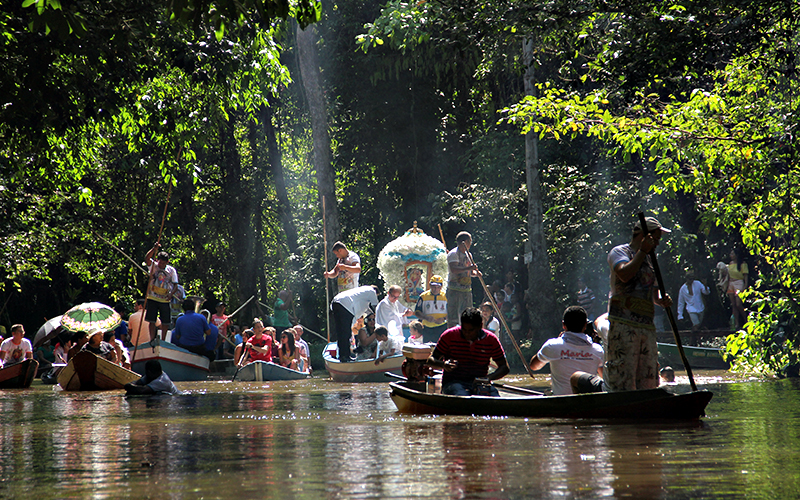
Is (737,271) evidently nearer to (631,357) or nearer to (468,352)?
(468,352)

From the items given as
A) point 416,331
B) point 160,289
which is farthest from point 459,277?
Answer: point 160,289

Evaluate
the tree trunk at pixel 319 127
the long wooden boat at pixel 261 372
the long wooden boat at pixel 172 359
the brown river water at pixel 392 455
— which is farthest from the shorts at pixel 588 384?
the tree trunk at pixel 319 127

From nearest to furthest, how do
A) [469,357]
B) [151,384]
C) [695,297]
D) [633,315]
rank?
[633,315]
[469,357]
[151,384]
[695,297]

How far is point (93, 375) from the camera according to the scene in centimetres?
1808

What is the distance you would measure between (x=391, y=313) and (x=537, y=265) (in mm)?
5321

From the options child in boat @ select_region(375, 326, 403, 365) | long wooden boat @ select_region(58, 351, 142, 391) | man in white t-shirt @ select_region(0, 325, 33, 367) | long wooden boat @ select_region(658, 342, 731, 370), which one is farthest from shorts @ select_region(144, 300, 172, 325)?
long wooden boat @ select_region(658, 342, 731, 370)

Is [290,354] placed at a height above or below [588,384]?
above

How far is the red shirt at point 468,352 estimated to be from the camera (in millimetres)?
10789

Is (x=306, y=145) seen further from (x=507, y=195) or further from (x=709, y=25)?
(x=709, y=25)

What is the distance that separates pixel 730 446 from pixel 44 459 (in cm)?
501

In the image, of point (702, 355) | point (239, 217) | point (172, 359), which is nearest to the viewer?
point (702, 355)

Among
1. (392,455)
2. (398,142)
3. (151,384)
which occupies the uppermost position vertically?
(398,142)

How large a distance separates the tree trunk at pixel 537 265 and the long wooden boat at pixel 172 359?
7963 millimetres

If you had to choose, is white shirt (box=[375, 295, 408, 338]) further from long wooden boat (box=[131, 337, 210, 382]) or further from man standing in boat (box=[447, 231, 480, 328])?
long wooden boat (box=[131, 337, 210, 382])
